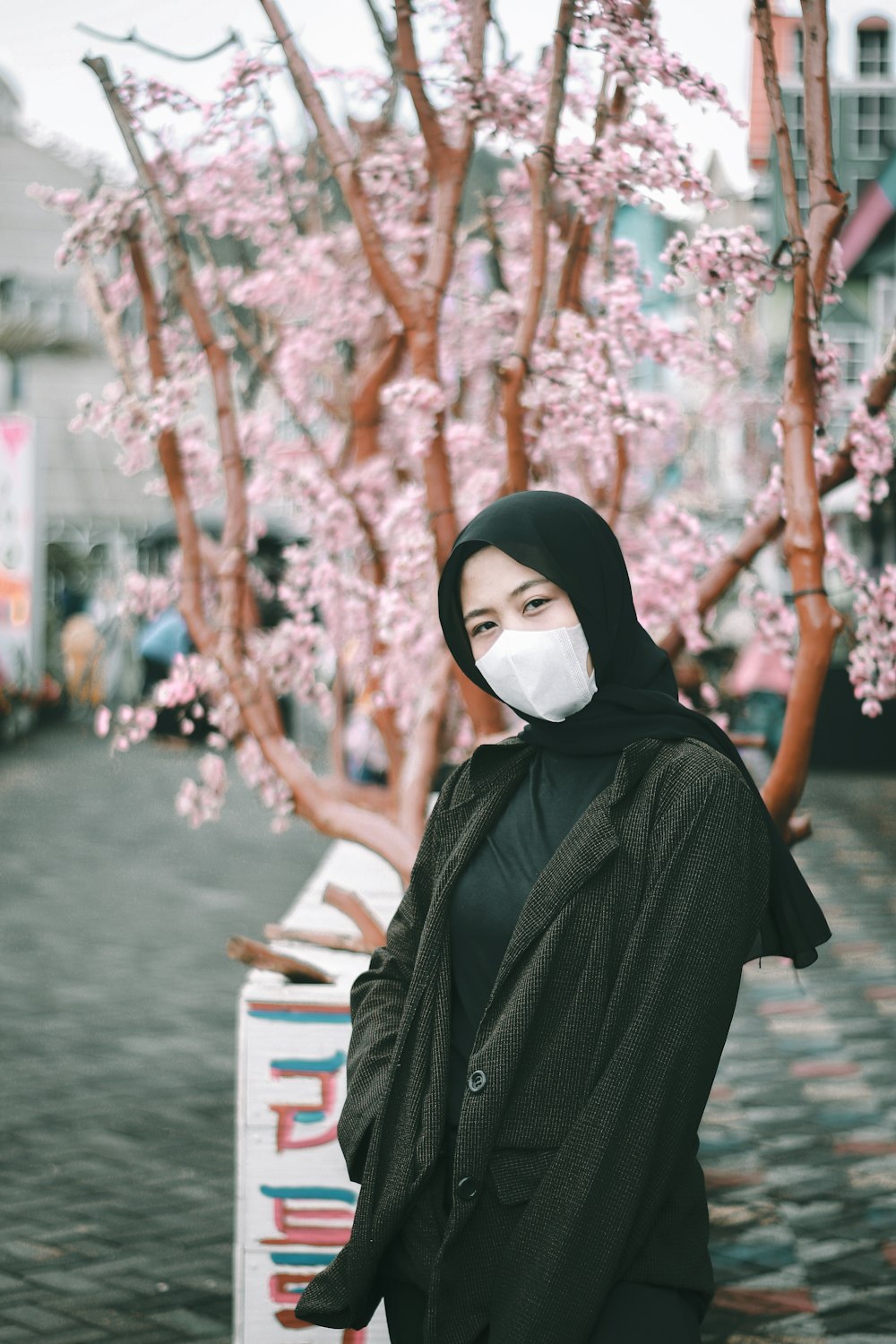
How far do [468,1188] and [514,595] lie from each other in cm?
79

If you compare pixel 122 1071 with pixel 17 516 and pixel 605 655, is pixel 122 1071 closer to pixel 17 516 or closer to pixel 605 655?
pixel 605 655

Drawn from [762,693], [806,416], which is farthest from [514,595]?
[762,693]

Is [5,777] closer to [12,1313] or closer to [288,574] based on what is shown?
[288,574]

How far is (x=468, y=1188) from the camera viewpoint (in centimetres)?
202

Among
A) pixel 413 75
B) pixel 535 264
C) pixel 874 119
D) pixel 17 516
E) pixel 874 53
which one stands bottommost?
pixel 17 516

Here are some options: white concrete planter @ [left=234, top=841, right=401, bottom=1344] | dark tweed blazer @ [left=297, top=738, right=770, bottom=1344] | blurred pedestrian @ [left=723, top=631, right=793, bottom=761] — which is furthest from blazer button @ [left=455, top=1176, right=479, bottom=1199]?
blurred pedestrian @ [left=723, top=631, right=793, bottom=761]

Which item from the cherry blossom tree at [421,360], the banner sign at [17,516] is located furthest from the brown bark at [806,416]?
the banner sign at [17,516]

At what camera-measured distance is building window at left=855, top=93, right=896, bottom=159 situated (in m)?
21.6

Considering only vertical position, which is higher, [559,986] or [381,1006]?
[559,986]

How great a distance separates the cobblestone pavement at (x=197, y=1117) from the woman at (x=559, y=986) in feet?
6.83

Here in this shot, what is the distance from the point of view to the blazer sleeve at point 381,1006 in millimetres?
2260

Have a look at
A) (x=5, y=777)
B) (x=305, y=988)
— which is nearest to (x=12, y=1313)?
(x=305, y=988)

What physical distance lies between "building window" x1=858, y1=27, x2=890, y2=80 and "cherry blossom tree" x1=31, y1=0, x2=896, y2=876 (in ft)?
62.1

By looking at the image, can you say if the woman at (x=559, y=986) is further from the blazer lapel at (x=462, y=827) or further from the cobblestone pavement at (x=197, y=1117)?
the cobblestone pavement at (x=197, y=1117)
